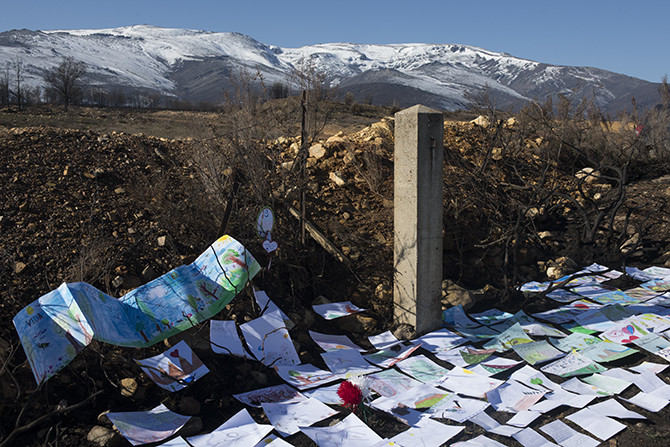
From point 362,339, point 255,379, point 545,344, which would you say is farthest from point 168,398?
point 545,344

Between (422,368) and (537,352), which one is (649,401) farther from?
(422,368)

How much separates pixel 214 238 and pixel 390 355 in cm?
200

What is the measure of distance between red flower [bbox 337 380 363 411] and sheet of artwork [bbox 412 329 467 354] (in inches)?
41.1

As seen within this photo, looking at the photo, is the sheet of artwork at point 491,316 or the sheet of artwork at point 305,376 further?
the sheet of artwork at point 491,316

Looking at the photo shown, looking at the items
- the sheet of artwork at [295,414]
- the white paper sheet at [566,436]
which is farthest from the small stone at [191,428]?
the white paper sheet at [566,436]

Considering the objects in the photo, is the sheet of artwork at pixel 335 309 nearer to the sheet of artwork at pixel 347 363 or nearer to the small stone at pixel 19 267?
the sheet of artwork at pixel 347 363

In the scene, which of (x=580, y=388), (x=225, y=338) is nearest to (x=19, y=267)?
(x=225, y=338)

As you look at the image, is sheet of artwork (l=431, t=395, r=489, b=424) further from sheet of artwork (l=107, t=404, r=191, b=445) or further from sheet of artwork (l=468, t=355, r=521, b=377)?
sheet of artwork (l=107, t=404, r=191, b=445)

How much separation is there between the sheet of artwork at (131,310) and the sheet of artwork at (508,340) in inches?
75.0

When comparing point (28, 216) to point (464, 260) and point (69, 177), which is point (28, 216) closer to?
point (69, 177)

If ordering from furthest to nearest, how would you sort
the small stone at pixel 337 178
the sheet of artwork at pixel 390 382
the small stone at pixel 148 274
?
1. the small stone at pixel 337 178
2. the small stone at pixel 148 274
3. the sheet of artwork at pixel 390 382

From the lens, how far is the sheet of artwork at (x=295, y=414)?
321 cm

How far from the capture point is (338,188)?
627 cm

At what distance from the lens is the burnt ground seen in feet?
11.4
